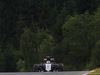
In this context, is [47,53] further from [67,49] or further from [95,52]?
[95,52]

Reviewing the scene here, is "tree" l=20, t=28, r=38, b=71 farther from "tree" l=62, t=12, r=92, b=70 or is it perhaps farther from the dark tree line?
"tree" l=62, t=12, r=92, b=70

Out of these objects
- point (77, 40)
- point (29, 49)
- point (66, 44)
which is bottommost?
point (29, 49)

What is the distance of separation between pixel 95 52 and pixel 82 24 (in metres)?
12.2

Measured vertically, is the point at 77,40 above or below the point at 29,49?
above

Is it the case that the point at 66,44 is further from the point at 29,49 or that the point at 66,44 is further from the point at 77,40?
the point at 29,49

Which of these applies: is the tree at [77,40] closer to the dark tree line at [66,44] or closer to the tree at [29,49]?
the dark tree line at [66,44]

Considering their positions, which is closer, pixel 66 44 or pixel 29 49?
pixel 29 49

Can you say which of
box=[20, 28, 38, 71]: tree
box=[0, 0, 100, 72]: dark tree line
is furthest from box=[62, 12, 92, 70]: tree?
box=[20, 28, 38, 71]: tree

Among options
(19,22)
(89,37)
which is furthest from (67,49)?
(19,22)

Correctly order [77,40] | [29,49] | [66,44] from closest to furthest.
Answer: [77,40]
[29,49]
[66,44]

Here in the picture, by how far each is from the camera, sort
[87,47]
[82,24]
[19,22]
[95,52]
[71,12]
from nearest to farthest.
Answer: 1. [95,52]
2. [87,47]
3. [82,24]
4. [71,12]
5. [19,22]

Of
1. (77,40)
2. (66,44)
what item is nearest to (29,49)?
(66,44)

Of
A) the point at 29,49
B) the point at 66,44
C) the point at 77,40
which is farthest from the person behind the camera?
the point at 66,44

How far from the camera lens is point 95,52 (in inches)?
2323
